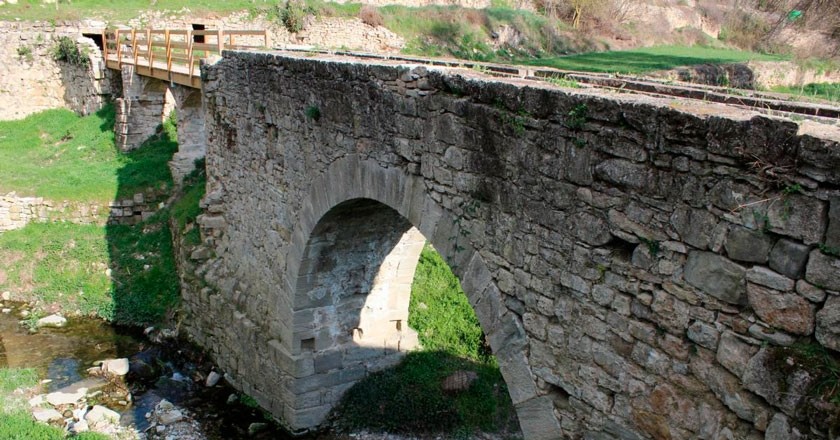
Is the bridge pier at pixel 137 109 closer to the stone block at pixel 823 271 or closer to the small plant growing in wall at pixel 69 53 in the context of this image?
the small plant growing in wall at pixel 69 53

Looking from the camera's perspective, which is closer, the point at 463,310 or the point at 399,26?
the point at 463,310

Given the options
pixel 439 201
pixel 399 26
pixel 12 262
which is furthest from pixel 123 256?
pixel 399 26

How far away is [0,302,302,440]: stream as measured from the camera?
31.8 ft

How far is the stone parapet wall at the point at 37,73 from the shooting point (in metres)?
22.6

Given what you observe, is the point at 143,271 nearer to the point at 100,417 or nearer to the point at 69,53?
the point at 100,417

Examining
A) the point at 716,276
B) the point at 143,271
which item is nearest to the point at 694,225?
the point at 716,276

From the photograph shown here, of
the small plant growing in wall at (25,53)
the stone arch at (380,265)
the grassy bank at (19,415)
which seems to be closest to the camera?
the stone arch at (380,265)

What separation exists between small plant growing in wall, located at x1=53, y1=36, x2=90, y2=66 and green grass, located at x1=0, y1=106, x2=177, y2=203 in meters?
1.74

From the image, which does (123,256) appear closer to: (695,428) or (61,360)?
(61,360)

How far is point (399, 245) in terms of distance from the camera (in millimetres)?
9070

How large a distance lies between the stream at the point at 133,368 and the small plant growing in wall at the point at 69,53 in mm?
11258

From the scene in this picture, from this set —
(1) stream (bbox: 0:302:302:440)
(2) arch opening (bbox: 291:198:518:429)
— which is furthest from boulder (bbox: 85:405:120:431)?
(2) arch opening (bbox: 291:198:518:429)

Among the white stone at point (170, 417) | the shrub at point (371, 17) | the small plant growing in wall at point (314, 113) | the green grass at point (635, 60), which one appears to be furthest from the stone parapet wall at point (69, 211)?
the shrub at point (371, 17)

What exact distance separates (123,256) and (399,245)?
7854mm
